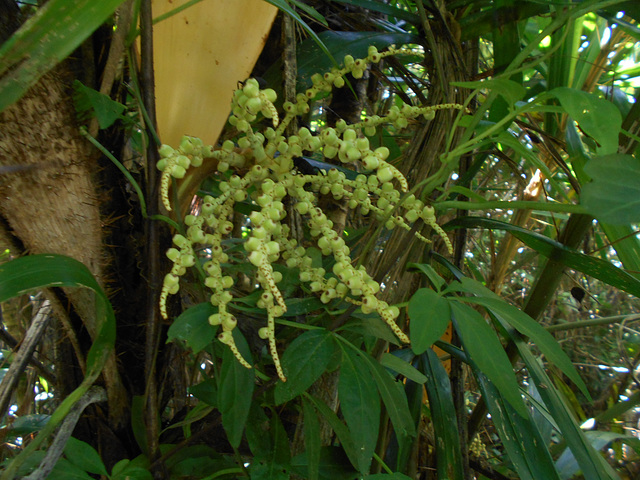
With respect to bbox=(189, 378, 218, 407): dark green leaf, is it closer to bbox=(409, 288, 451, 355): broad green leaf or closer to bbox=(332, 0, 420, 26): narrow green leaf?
bbox=(409, 288, 451, 355): broad green leaf

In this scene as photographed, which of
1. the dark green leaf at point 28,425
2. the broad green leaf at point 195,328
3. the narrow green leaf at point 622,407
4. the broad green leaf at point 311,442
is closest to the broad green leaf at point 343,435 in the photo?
the broad green leaf at point 311,442

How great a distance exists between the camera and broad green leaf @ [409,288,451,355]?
314 millimetres

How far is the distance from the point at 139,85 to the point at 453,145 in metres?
0.36

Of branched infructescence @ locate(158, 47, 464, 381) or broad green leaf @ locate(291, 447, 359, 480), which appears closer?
branched infructescence @ locate(158, 47, 464, 381)

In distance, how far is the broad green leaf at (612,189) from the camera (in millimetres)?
249

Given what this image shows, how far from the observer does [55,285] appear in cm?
34

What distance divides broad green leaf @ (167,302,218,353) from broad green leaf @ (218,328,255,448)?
35 mm

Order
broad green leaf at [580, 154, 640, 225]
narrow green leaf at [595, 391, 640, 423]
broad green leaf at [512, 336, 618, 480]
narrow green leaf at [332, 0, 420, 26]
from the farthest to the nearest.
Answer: narrow green leaf at [595, 391, 640, 423]
narrow green leaf at [332, 0, 420, 26]
broad green leaf at [512, 336, 618, 480]
broad green leaf at [580, 154, 640, 225]

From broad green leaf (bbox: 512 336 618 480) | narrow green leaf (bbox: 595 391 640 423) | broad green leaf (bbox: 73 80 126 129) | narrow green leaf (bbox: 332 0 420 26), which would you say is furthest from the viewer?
narrow green leaf (bbox: 595 391 640 423)

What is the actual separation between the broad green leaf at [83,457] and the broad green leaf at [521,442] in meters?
0.41

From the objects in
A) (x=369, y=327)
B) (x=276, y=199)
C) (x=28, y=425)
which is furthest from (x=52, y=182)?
(x=28, y=425)

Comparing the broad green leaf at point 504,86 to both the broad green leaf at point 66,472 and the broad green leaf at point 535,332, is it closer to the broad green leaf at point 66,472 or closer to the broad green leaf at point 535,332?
the broad green leaf at point 535,332

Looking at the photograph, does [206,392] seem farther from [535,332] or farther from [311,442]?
[535,332]

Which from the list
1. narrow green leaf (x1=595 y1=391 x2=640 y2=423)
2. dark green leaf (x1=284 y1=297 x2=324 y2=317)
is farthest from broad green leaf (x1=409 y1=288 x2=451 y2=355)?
narrow green leaf (x1=595 y1=391 x2=640 y2=423)
